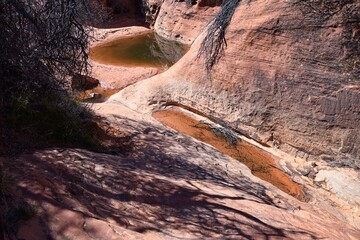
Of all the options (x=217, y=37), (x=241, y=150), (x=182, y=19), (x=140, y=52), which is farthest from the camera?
(x=182, y=19)

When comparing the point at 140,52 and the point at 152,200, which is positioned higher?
the point at 140,52

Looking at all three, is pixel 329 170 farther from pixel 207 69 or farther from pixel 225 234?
pixel 225 234

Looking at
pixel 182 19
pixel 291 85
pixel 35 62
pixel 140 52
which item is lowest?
pixel 291 85

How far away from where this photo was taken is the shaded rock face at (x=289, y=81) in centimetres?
833

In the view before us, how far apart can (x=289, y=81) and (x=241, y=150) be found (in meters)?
2.09

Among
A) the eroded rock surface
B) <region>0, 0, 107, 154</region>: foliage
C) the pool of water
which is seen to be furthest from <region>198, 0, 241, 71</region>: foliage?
the pool of water

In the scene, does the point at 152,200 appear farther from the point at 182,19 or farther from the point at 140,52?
the point at 182,19

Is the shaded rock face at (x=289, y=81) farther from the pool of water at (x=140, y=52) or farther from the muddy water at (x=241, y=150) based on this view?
the pool of water at (x=140, y=52)

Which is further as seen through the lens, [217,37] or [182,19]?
[182,19]

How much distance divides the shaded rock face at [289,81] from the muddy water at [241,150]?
1.44 ft

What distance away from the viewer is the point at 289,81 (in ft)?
30.0

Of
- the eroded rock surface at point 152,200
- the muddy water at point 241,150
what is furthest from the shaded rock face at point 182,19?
the eroded rock surface at point 152,200

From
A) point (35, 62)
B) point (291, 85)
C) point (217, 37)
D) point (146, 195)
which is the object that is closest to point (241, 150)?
point (291, 85)

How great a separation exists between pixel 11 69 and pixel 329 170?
683 cm
